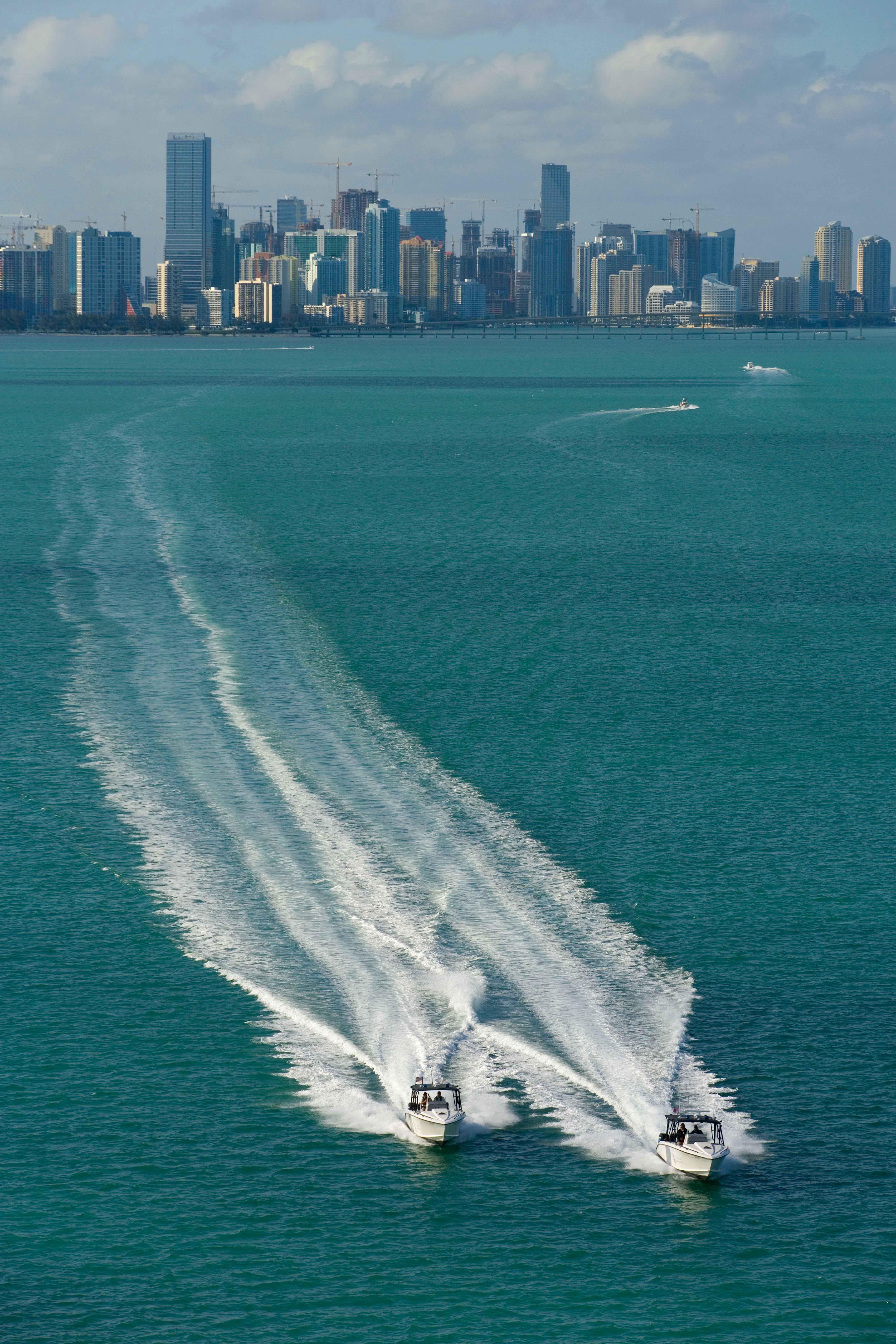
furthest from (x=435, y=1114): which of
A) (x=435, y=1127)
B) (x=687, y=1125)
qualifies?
(x=687, y=1125)

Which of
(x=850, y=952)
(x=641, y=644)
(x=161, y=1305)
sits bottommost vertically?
(x=161, y=1305)

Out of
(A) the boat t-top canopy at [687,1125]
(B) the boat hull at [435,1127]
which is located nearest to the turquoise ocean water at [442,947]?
(B) the boat hull at [435,1127]

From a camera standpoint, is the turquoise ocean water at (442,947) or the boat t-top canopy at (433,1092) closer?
the turquoise ocean water at (442,947)

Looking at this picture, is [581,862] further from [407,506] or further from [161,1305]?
[407,506]

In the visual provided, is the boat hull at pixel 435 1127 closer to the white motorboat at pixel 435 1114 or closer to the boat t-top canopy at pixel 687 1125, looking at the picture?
the white motorboat at pixel 435 1114

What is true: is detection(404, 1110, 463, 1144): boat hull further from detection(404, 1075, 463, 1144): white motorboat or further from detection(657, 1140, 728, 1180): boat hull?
detection(657, 1140, 728, 1180): boat hull

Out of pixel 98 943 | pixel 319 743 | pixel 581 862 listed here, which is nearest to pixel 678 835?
pixel 581 862
